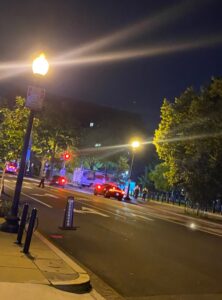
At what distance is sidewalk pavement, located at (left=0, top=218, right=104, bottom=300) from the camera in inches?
295

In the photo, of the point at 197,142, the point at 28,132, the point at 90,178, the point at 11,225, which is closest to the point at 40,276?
the point at 11,225

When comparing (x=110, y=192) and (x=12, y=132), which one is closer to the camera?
(x=12, y=132)

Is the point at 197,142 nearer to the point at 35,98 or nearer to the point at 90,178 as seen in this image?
the point at 35,98

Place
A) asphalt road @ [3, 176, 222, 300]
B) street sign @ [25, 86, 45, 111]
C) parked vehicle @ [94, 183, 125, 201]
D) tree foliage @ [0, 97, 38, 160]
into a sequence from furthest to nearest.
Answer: parked vehicle @ [94, 183, 125, 201] < tree foliage @ [0, 97, 38, 160] < street sign @ [25, 86, 45, 111] < asphalt road @ [3, 176, 222, 300]

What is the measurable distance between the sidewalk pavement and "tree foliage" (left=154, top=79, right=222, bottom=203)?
30.4 metres

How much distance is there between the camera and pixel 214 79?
43.8m

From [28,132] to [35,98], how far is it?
93 centimetres

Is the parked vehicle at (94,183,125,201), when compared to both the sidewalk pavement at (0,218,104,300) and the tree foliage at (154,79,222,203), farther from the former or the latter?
the sidewalk pavement at (0,218,104,300)

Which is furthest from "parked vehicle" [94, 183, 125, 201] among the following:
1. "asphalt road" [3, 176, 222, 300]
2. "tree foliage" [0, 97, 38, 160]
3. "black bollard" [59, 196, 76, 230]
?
"black bollard" [59, 196, 76, 230]

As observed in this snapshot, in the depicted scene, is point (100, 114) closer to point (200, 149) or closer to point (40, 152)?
point (40, 152)

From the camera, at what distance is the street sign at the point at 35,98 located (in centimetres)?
1375

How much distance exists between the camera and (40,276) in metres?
8.55

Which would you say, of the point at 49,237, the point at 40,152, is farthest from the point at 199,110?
the point at 40,152

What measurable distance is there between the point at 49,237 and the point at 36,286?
24.1 feet
